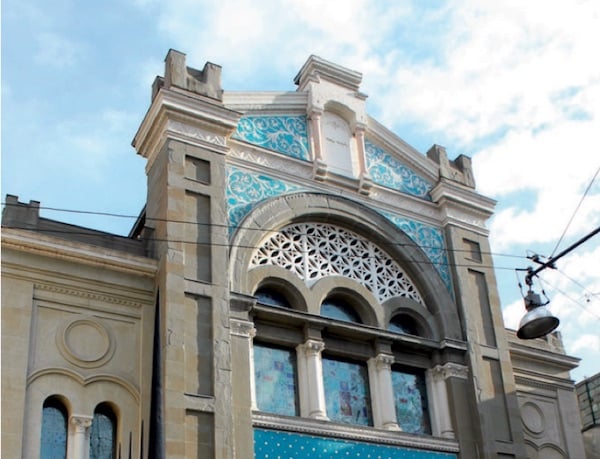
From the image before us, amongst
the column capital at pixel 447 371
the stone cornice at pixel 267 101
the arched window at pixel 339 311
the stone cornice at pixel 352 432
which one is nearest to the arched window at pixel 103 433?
the stone cornice at pixel 352 432

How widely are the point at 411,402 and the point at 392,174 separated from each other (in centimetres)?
554

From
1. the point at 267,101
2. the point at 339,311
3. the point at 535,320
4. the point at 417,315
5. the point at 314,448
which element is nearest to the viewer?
the point at 535,320

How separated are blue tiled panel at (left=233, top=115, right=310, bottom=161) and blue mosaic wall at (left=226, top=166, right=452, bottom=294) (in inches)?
34.3

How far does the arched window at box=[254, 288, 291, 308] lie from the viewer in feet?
A: 63.5

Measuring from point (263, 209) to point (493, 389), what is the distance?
20.1 ft

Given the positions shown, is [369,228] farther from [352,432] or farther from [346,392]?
[352,432]

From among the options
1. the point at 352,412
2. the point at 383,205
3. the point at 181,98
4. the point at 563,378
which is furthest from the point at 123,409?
the point at 563,378

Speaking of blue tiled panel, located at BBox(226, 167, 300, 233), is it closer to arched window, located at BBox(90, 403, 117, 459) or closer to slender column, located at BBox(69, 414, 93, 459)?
arched window, located at BBox(90, 403, 117, 459)

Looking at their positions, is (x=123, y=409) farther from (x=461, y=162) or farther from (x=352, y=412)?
(x=461, y=162)

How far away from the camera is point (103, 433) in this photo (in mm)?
16406

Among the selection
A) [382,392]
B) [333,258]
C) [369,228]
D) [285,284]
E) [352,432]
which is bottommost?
[352,432]

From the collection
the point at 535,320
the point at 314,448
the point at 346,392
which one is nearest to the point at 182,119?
the point at 346,392

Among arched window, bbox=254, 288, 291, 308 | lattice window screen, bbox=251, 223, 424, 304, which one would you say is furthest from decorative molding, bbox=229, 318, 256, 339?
lattice window screen, bbox=251, 223, 424, 304

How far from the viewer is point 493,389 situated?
67.0 feet
